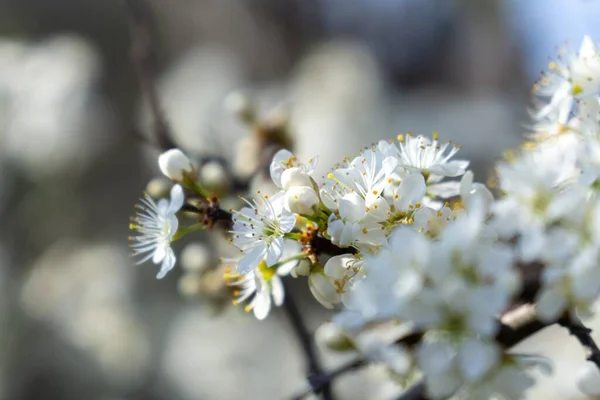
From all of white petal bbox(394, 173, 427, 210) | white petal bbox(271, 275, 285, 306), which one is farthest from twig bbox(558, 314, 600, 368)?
white petal bbox(271, 275, 285, 306)

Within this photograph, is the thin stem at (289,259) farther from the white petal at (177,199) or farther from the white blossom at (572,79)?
the white blossom at (572,79)

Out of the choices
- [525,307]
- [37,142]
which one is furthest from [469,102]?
[525,307]

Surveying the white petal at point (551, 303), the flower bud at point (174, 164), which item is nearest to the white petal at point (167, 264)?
the flower bud at point (174, 164)

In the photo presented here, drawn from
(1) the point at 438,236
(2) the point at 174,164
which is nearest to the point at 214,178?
(2) the point at 174,164

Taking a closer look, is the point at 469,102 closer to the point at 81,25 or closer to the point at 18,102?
the point at 81,25

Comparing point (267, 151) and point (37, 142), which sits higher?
point (37, 142)

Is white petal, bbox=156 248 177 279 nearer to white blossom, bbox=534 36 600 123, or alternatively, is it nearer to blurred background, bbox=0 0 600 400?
white blossom, bbox=534 36 600 123

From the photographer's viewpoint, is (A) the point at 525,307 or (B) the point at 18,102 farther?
(B) the point at 18,102

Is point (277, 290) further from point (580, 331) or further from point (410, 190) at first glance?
point (580, 331)
